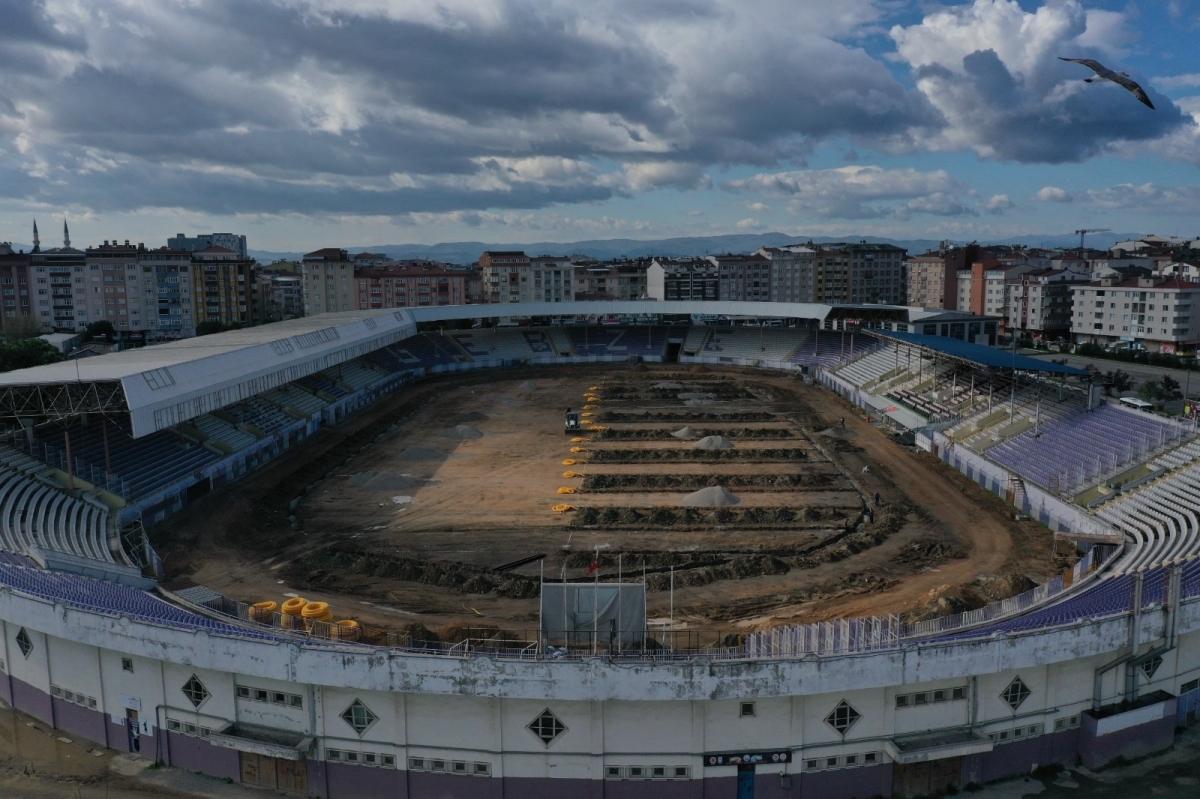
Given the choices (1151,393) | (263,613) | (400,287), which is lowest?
(263,613)

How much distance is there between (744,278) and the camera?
448 ft

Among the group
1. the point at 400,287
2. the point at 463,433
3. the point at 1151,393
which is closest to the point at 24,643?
the point at 463,433

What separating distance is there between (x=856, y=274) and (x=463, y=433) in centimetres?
9543

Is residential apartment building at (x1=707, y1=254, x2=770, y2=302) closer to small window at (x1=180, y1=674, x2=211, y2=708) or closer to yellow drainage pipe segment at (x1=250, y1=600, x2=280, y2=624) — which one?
yellow drainage pipe segment at (x1=250, y1=600, x2=280, y2=624)

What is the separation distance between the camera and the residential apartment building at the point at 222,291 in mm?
109875

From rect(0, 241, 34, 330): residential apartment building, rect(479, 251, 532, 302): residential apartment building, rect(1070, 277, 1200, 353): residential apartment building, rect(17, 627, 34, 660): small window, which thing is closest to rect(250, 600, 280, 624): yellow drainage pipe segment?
rect(17, 627, 34, 660): small window

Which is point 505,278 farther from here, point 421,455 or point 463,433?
point 421,455

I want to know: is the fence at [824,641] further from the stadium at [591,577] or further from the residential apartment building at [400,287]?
the residential apartment building at [400,287]

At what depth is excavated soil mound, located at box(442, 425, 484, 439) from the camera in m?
53.2

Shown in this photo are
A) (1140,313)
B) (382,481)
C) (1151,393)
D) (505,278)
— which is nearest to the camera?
(382,481)

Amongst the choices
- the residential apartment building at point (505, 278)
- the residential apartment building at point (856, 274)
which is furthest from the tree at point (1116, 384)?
the residential apartment building at point (505, 278)

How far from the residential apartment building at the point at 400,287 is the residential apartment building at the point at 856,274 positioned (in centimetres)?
5489

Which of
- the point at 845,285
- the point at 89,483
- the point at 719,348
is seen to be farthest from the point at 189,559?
the point at 845,285

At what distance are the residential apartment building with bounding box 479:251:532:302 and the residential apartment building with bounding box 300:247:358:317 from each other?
722 inches
